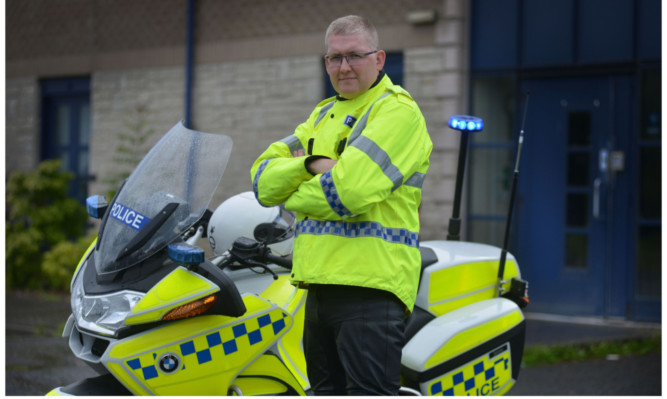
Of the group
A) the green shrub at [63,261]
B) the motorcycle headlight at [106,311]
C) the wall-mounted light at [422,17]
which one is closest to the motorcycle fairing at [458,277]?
the motorcycle headlight at [106,311]

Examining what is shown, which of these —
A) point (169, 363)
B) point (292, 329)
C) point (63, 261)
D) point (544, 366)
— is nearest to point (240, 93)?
point (63, 261)

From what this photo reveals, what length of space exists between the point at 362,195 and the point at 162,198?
869mm

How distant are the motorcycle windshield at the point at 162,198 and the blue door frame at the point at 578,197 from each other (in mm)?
4722

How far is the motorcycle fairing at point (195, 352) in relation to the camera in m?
2.53

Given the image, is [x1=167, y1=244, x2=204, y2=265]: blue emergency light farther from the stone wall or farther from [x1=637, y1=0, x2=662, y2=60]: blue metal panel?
[x1=637, y1=0, x2=662, y2=60]: blue metal panel

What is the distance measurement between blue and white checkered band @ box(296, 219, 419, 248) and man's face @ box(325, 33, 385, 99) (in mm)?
457

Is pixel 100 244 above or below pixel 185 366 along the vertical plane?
above

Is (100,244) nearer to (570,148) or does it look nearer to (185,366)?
(185,366)

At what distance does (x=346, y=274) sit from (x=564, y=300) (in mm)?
5117

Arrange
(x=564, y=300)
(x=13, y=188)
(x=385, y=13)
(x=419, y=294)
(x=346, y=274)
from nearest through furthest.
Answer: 1. (x=346, y=274)
2. (x=419, y=294)
3. (x=564, y=300)
4. (x=385, y=13)
5. (x=13, y=188)

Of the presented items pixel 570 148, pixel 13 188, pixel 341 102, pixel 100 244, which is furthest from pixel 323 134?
pixel 13 188

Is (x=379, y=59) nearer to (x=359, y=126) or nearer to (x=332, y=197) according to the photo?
(x=359, y=126)

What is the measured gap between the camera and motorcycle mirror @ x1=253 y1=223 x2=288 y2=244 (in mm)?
3023

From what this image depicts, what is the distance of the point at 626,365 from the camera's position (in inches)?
212
